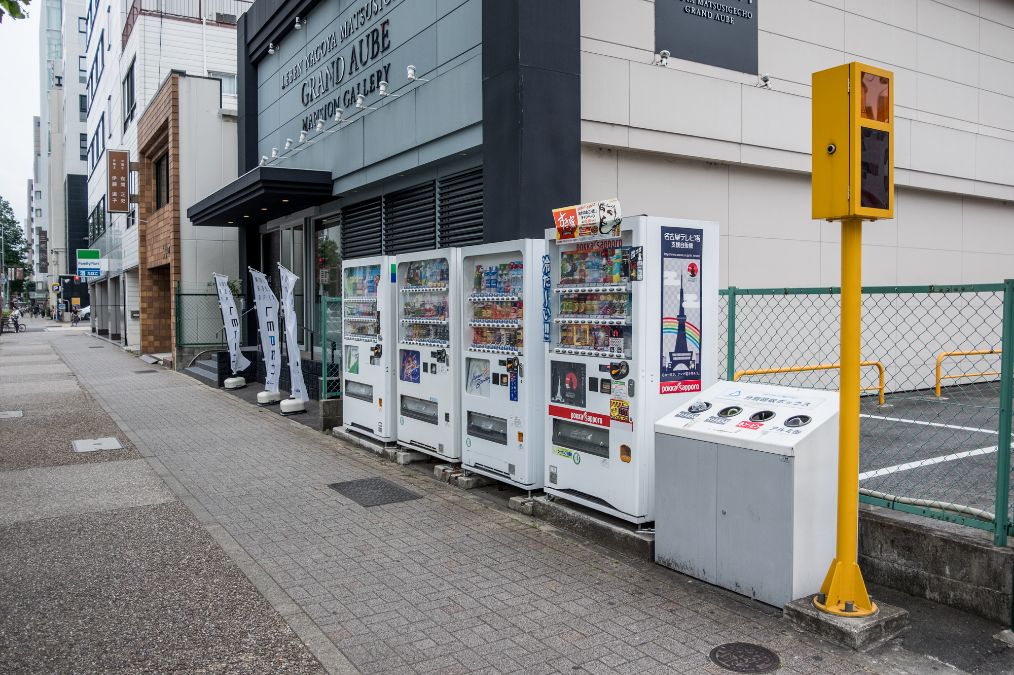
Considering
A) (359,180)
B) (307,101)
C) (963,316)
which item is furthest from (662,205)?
(307,101)

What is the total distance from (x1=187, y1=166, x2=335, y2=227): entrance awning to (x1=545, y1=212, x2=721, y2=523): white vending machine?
856 cm

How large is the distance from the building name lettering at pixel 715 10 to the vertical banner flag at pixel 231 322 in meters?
10.0

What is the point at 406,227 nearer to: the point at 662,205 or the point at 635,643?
the point at 662,205

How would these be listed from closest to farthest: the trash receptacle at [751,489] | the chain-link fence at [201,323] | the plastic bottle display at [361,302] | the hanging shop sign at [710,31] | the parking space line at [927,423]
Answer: the trash receptacle at [751,489]
the plastic bottle display at [361,302]
the parking space line at [927,423]
the hanging shop sign at [710,31]
the chain-link fence at [201,323]

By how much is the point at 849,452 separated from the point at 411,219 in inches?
338

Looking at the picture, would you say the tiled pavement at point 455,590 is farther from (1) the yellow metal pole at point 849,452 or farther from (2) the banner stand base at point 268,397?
(2) the banner stand base at point 268,397

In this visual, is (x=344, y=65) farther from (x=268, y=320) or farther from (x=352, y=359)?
(x=352, y=359)

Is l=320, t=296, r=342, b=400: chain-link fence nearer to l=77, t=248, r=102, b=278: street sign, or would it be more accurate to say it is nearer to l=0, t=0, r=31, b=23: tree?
l=0, t=0, r=31, b=23: tree

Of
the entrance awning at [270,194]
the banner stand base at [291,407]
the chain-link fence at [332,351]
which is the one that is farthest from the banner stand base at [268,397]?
the entrance awning at [270,194]

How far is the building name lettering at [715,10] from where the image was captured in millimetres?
10023

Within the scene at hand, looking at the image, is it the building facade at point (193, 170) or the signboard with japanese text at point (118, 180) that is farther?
the signboard with japanese text at point (118, 180)

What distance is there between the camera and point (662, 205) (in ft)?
32.8

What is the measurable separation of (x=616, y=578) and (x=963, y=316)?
10731mm

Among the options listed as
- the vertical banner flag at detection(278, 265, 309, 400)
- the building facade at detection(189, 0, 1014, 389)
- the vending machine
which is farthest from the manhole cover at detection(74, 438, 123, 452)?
the building facade at detection(189, 0, 1014, 389)
